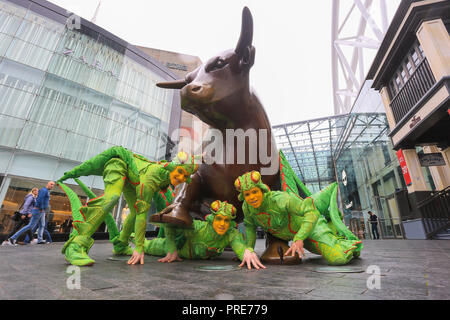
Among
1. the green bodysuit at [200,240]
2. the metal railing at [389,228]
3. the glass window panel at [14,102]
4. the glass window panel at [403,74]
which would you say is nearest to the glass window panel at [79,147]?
the glass window panel at [14,102]

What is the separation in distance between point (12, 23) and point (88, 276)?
14026mm

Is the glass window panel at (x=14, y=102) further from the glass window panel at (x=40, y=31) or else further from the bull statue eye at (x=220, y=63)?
the bull statue eye at (x=220, y=63)

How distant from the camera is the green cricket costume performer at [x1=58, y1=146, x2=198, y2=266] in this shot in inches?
76.5

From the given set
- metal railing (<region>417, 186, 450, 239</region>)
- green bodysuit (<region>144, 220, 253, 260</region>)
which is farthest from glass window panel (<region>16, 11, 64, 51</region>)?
metal railing (<region>417, 186, 450, 239</region>)

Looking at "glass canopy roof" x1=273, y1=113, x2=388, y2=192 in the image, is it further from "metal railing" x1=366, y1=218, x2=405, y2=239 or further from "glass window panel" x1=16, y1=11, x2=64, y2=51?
"glass window panel" x1=16, y1=11, x2=64, y2=51

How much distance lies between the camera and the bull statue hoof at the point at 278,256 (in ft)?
6.65

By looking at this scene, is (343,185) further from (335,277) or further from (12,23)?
(12,23)

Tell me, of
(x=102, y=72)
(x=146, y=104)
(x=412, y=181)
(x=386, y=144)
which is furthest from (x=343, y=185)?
(x=102, y=72)

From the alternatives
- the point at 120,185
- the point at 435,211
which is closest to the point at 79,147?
the point at 120,185

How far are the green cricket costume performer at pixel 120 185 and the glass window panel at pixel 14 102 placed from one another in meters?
9.77

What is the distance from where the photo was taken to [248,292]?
3.41ft

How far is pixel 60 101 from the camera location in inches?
409

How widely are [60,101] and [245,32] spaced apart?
442 inches
